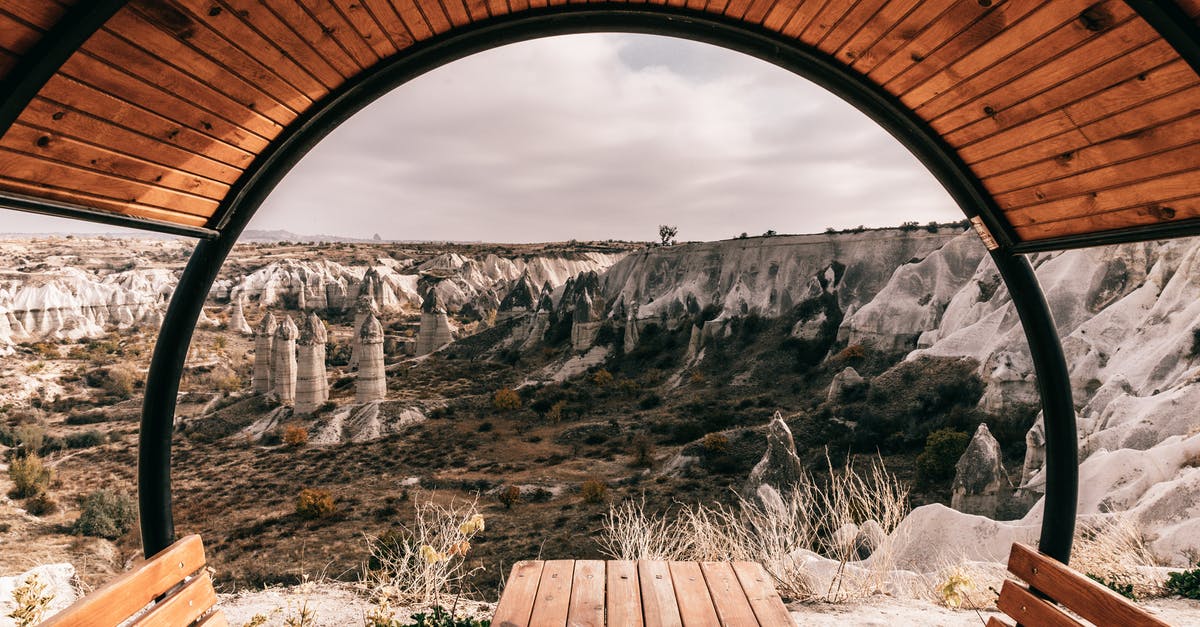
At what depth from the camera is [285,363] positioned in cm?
2845

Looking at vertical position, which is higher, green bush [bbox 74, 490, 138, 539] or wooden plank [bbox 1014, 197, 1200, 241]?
wooden plank [bbox 1014, 197, 1200, 241]

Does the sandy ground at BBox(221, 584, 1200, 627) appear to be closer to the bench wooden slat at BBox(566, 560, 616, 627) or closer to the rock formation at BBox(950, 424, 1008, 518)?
the bench wooden slat at BBox(566, 560, 616, 627)

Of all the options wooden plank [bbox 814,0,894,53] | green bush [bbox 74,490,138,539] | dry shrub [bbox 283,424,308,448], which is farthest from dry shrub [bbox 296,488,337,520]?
wooden plank [bbox 814,0,894,53]

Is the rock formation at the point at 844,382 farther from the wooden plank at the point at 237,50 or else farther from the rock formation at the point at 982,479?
the wooden plank at the point at 237,50

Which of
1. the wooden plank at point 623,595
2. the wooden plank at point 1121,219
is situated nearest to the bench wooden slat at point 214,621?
the wooden plank at point 623,595

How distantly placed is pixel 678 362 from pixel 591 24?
1067 inches

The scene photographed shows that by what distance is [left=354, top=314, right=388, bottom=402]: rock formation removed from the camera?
2605cm

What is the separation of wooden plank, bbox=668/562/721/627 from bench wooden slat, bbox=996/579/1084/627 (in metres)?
1.01

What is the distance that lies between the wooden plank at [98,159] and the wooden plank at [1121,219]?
3.03 m

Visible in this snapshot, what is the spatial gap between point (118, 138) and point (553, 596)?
198cm

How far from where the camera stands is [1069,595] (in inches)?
70.4

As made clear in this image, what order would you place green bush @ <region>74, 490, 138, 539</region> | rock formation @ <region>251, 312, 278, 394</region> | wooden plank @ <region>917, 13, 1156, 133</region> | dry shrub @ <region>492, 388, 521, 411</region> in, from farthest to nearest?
rock formation @ <region>251, 312, 278, 394</region>, dry shrub @ <region>492, 388, 521, 411</region>, green bush @ <region>74, 490, 138, 539</region>, wooden plank @ <region>917, 13, 1156, 133</region>

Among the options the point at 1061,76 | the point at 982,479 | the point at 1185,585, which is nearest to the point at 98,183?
the point at 1061,76

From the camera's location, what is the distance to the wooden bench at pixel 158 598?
4.65 ft
